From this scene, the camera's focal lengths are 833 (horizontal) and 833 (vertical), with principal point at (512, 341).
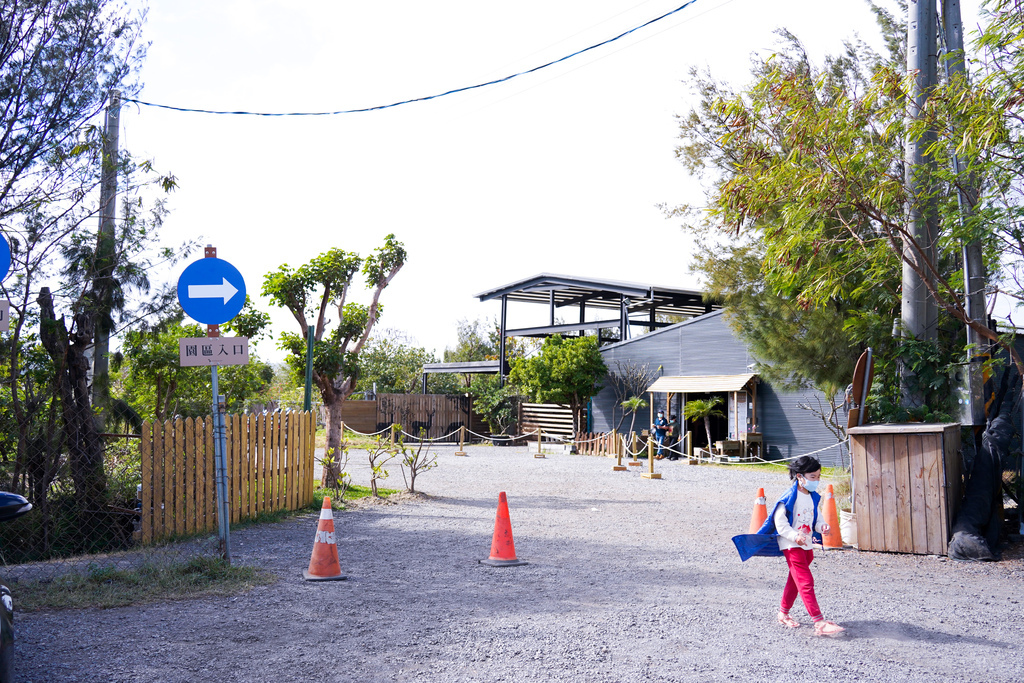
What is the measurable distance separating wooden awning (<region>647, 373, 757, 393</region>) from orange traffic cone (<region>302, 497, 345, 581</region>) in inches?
690

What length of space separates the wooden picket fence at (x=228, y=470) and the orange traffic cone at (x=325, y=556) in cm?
245

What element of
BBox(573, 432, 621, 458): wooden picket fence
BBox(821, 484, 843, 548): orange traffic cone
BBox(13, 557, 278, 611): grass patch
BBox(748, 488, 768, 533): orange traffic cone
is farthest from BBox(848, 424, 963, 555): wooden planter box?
BBox(573, 432, 621, 458): wooden picket fence

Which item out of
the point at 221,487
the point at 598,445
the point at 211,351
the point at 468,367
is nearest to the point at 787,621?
the point at 221,487

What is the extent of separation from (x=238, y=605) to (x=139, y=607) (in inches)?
26.1

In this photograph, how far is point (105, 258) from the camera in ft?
28.2

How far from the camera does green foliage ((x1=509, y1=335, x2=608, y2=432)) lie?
90.8ft

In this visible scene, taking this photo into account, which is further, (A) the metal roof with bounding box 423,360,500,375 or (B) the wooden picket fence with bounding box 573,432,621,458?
(A) the metal roof with bounding box 423,360,500,375

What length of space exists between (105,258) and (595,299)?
25261mm

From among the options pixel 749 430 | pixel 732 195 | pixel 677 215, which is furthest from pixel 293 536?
pixel 749 430

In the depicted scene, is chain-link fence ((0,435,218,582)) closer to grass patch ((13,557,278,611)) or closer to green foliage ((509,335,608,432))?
grass patch ((13,557,278,611))

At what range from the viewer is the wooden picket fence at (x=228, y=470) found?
27.8 ft

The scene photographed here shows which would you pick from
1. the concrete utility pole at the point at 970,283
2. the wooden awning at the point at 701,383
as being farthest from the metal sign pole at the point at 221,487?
the wooden awning at the point at 701,383

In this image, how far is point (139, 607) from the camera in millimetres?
5812

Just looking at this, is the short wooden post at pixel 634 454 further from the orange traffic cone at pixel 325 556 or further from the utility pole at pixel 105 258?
the orange traffic cone at pixel 325 556
